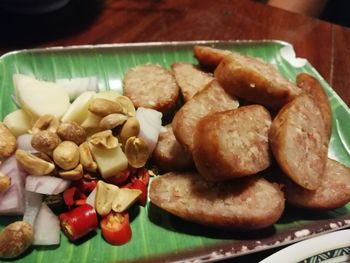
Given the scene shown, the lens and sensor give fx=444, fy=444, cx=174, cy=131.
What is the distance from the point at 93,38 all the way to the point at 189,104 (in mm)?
1016

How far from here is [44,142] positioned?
1411 millimetres

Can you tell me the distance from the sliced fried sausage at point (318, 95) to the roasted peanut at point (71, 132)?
0.91 meters

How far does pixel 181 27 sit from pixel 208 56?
28.1 inches

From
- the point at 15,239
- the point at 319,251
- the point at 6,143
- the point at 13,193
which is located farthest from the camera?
the point at 6,143

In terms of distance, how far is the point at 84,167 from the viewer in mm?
1455

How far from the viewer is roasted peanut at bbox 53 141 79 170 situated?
54.7 inches

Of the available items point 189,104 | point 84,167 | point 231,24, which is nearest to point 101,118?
point 84,167

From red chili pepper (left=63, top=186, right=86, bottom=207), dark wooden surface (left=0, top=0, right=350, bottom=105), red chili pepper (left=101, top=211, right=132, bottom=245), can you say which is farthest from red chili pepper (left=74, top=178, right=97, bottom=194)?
dark wooden surface (left=0, top=0, right=350, bottom=105)

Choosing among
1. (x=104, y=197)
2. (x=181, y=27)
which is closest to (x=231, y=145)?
(x=104, y=197)

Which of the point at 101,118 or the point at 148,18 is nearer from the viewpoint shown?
the point at 101,118

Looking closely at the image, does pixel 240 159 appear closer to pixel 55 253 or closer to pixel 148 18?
pixel 55 253

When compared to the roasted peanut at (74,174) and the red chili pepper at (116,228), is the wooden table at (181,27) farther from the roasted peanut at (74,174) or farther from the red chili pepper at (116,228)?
the red chili pepper at (116,228)

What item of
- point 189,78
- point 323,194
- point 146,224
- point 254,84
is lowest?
point 146,224

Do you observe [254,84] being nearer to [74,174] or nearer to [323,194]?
[323,194]
